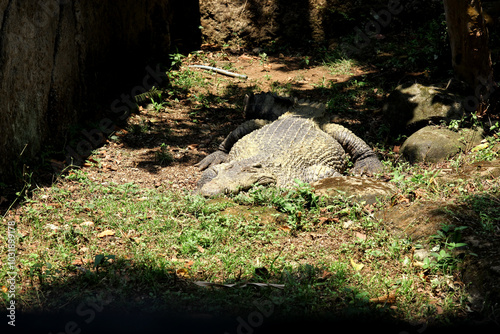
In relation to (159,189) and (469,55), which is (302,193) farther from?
(469,55)

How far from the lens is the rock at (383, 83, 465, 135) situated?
23.3ft

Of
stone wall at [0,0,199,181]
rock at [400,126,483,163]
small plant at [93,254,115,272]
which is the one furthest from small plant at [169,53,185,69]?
small plant at [93,254,115,272]

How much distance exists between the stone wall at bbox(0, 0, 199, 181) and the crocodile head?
2.23 metres

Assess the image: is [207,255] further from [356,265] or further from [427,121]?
[427,121]

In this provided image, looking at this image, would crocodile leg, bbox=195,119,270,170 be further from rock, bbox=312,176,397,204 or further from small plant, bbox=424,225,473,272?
small plant, bbox=424,225,473,272

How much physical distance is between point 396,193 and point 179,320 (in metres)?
3.78

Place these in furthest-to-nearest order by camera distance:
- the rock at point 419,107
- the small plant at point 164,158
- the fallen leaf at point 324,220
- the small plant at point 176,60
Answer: the small plant at point 176,60, the small plant at point 164,158, the rock at point 419,107, the fallen leaf at point 324,220

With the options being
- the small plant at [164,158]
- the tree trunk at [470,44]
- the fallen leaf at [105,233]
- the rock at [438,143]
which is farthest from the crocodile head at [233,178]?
the tree trunk at [470,44]

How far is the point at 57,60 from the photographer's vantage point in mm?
6648

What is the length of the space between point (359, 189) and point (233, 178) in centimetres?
157

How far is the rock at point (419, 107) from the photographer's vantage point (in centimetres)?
709

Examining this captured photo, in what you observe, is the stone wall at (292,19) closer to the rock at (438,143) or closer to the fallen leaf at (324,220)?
the rock at (438,143)

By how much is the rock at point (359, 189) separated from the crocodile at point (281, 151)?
0.45m

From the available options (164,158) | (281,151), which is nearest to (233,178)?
(281,151)
